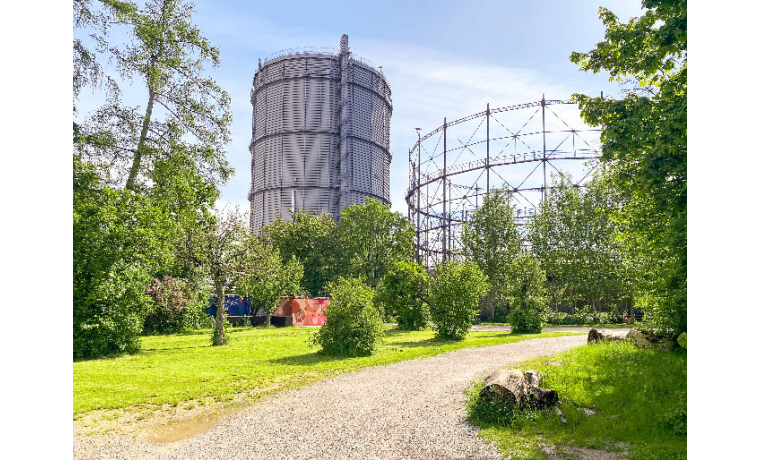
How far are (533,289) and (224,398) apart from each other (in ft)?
58.3

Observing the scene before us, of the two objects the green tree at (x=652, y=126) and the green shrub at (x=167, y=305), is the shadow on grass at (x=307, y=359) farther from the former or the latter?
the green shrub at (x=167, y=305)

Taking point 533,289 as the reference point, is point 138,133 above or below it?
above

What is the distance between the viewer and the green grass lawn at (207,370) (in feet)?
29.6

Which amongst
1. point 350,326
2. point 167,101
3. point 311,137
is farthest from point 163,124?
point 311,137

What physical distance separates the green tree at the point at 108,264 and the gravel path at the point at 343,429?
7.80 meters

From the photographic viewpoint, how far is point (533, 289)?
76.7 ft

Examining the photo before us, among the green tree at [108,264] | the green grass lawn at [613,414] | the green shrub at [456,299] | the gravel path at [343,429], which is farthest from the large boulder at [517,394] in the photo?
the green tree at [108,264]

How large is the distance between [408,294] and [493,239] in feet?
53.2

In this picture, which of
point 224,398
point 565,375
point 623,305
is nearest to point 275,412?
point 224,398

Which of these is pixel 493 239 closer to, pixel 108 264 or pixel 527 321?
pixel 527 321

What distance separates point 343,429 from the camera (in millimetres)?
6785

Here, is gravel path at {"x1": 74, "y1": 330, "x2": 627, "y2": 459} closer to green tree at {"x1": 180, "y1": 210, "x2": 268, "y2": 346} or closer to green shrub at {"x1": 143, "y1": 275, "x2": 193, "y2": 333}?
green tree at {"x1": 180, "y1": 210, "x2": 268, "y2": 346}
